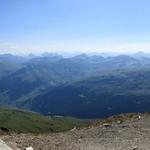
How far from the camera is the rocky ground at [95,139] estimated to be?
21047 mm

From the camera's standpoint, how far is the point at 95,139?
23.5m

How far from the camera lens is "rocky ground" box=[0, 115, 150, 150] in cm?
2105

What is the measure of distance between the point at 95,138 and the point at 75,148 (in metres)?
3.19

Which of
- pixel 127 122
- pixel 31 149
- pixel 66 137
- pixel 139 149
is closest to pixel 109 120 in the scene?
pixel 127 122

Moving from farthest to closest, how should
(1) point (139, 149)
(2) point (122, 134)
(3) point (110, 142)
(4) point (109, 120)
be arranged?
1. (4) point (109, 120)
2. (2) point (122, 134)
3. (3) point (110, 142)
4. (1) point (139, 149)

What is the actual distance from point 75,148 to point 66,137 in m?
3.18

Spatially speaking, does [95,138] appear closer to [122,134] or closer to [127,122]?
[122,134]

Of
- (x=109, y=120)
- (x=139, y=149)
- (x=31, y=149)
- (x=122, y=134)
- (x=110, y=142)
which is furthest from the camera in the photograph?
(x=109, y=120)

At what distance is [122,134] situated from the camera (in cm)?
2478

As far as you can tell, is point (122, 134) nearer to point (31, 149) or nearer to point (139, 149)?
point (139, 149)

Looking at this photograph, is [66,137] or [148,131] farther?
[148,131]

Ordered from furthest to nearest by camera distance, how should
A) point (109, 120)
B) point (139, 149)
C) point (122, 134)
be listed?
point (109, 120), point (122, 134), point (139, 149)

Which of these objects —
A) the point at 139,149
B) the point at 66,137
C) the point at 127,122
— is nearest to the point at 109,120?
the point at 127,122

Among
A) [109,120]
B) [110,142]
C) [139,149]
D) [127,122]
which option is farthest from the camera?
[109,120]
